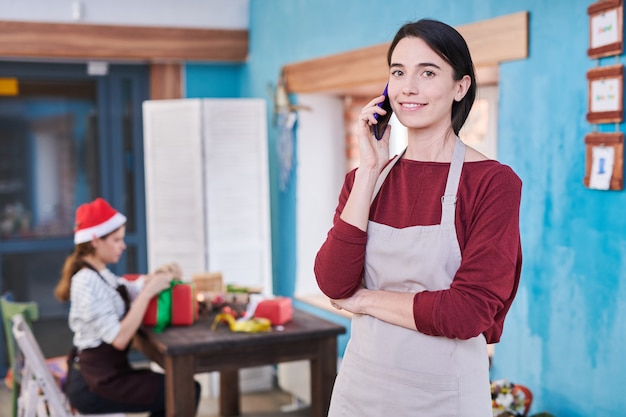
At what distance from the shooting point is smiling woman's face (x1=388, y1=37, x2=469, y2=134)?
5.86ft

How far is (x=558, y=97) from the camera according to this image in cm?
325

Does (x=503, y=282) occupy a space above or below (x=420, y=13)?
below

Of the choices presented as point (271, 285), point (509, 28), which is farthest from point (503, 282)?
point (271, 285)

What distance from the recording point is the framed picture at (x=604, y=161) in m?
2.94

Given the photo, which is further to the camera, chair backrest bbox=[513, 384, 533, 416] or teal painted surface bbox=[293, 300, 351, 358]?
teal painted surface bbox=[293, 300, 351, 358]

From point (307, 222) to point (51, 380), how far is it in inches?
93.2

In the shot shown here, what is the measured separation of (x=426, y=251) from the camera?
1.79 meters

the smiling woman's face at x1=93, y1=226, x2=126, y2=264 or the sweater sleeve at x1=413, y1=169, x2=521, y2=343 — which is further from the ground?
the sweater sleeve at x1=413, y1=169, x2=521, y2=343

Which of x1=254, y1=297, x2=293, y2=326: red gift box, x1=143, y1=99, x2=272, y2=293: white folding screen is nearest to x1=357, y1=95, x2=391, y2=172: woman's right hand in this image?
x1=254, y1=297, x2=293, y2=326: red gift box

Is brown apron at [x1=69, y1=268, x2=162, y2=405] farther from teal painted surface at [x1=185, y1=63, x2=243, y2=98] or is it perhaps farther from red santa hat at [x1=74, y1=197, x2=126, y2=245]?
teal painted surface at [x1=185, y1=63, x2=243, y2=98]

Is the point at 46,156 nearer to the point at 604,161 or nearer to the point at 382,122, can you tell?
the point at 604,161

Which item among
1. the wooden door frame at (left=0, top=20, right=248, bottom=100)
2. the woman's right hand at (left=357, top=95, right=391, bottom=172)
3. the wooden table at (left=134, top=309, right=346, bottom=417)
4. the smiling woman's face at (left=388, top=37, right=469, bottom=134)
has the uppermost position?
the wooden door frame at (left=0, top=20, right=248, bottom=100)

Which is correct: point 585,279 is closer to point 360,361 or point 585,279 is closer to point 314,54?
point 360,361

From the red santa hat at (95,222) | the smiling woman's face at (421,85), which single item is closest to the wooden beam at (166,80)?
the red santa hat at (95,222)
